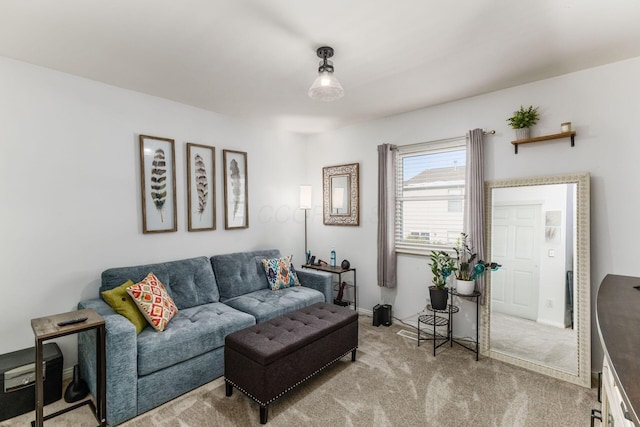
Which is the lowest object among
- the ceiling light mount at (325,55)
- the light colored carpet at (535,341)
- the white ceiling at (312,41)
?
the light colored carpet at (535,341)

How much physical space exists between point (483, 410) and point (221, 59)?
3224mm

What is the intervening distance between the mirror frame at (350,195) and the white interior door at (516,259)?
5.56ft

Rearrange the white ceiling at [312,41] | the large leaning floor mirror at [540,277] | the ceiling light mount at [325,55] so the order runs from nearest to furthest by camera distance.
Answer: the white ceiling at [312,41] → the ceiling light mount at [325,55] → the large leaning floor mirror at [540,277]

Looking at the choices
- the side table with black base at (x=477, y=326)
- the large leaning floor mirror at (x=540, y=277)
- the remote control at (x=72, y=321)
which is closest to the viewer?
the remote control at (x=72, y=321)

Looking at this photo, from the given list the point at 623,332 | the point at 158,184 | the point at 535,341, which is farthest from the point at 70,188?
the point at 535,341

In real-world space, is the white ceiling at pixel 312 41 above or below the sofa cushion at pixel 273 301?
above

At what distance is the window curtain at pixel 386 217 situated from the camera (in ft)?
12.1

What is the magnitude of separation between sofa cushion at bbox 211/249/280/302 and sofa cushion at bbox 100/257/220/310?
10cm

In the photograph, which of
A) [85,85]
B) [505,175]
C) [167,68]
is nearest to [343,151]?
[505,175]

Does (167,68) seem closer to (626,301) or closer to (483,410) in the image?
(626,301)

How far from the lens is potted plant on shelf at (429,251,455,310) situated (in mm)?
3072

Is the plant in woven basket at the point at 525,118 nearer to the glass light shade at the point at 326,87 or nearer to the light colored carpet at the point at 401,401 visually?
the glass light shade at the point at 326,87

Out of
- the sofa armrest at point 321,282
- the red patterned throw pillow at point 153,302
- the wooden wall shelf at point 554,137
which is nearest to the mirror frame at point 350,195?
the sofa armrest at point 321,282

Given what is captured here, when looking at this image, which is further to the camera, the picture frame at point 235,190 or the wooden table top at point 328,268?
the wooden table top at point 328,268
